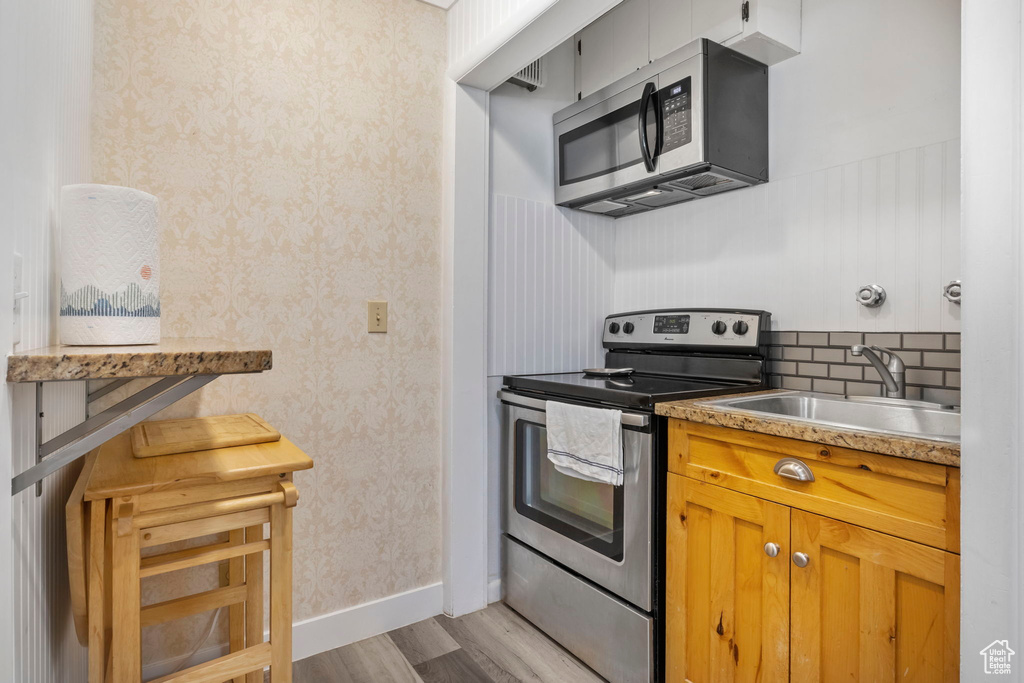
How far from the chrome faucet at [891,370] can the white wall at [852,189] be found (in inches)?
4.8

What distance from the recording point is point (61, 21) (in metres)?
1.08

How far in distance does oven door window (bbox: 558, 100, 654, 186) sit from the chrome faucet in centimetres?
101

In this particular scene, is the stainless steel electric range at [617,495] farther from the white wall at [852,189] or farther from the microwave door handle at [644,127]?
the microwave door handle at [644,127]

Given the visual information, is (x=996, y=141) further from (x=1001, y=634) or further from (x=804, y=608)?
(x=804, y=608)

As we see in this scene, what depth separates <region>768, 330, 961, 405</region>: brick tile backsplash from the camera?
63.8 inches

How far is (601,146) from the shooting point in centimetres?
228

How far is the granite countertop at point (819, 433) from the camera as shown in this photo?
42.9 inches

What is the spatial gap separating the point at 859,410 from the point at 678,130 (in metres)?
1.09

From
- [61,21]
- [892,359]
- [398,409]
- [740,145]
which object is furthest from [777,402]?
[61,21]

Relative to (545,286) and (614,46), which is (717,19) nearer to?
(614,46)

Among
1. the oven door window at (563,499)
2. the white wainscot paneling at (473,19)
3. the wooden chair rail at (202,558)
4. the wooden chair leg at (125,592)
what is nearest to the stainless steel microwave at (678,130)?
the white wainscot paneling at (473,19)

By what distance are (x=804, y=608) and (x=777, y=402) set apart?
0.69 m

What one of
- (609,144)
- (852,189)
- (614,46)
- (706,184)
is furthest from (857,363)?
(614,46)

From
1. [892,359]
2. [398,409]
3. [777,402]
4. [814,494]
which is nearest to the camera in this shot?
[814,494]
